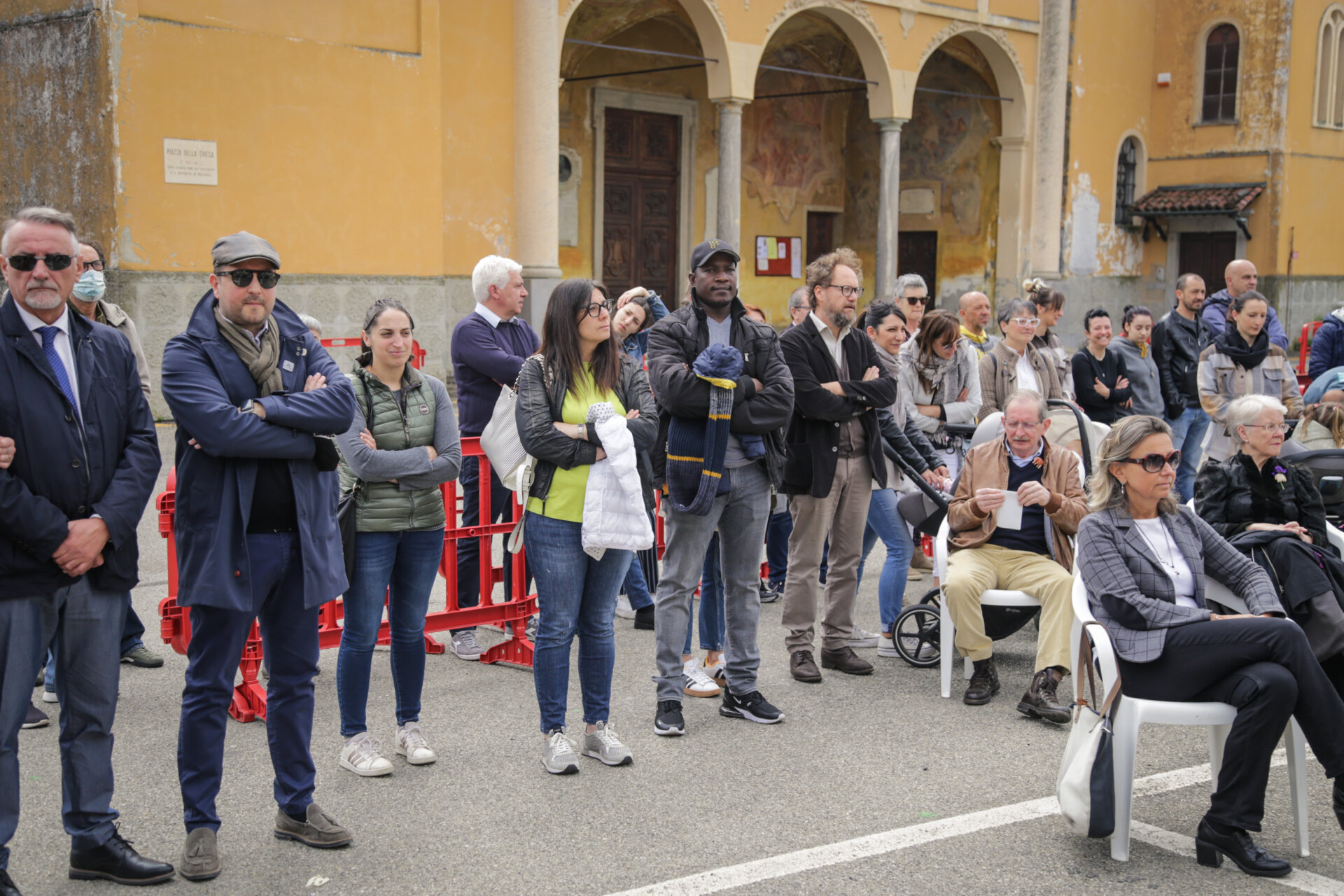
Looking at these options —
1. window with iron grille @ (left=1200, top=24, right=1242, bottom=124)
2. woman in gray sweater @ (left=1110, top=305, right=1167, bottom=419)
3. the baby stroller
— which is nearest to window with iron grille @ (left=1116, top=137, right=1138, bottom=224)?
window with iron grille @ (left=1200, top=24, right=1242, bottom=124)

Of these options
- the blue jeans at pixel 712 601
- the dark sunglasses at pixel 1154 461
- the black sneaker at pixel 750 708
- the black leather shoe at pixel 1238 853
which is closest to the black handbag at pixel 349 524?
the blue jeans at pixel 712 601

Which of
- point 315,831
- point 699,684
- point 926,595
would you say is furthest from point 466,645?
point 926,595

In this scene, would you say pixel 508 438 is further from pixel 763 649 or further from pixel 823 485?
pixel 763 649

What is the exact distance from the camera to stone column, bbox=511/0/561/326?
51.9ft

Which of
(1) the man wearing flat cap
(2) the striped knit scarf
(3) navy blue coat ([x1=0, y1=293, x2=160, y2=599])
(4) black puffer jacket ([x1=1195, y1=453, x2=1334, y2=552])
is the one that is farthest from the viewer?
(4) black puffer jacket ([x1=1195, y1=453, x2=1334, y2=552])

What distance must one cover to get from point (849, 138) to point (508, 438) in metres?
20.4

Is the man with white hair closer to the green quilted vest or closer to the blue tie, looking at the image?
the green quilted vest

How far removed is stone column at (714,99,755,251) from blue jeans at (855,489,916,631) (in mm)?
12034

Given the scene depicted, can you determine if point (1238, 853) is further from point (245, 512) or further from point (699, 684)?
point (245, 512)

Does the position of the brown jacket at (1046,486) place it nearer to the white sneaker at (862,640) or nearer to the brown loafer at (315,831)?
the white sneaker at (862,640)

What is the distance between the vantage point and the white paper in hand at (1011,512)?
232 inches

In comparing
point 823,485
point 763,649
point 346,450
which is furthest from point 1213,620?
point 346,450

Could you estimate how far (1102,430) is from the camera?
7.38 m

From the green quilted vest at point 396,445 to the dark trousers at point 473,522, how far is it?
A: 128cm
